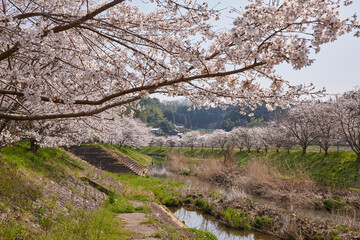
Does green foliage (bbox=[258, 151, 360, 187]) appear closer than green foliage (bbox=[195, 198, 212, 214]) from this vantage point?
No

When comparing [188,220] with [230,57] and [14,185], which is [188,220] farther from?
[230,57]

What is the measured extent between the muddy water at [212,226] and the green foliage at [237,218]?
1.09 feet

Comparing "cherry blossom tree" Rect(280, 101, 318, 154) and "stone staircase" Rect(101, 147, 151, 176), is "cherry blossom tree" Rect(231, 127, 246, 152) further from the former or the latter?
"stone staircase" Rect(101, 147, 151, 176)

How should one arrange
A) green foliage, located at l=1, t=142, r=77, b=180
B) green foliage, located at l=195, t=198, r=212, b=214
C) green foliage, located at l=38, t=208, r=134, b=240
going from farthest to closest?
green foliage, located at l=195, t=198, r=212, b=214 < green foliage, located at l=1, t=142, r=77, b=180 < green foliage, located at l=38, t=208, r=134, b=240

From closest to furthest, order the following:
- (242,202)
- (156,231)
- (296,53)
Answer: (296,53) → (156,231) → (242,202)

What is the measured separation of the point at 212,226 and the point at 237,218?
1.35 metres

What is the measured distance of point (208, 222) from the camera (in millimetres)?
13203

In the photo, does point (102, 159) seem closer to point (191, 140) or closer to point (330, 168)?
point (330, 168)

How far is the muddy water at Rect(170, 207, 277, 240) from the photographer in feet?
36.8

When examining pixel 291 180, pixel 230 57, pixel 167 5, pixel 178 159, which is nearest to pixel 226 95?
pixel 230 57

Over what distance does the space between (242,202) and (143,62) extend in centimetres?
1254

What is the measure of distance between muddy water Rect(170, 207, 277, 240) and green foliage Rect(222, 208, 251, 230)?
13.1 inches

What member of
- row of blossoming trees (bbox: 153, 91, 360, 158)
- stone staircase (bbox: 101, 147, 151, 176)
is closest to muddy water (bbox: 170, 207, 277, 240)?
row of blossoming trees (bbox: 153, 91, 360, 158)

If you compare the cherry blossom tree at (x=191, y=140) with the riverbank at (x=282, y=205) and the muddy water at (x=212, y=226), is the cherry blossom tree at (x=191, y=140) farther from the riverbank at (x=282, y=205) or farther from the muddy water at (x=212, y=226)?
the muddy water at (x=212, y=226)
